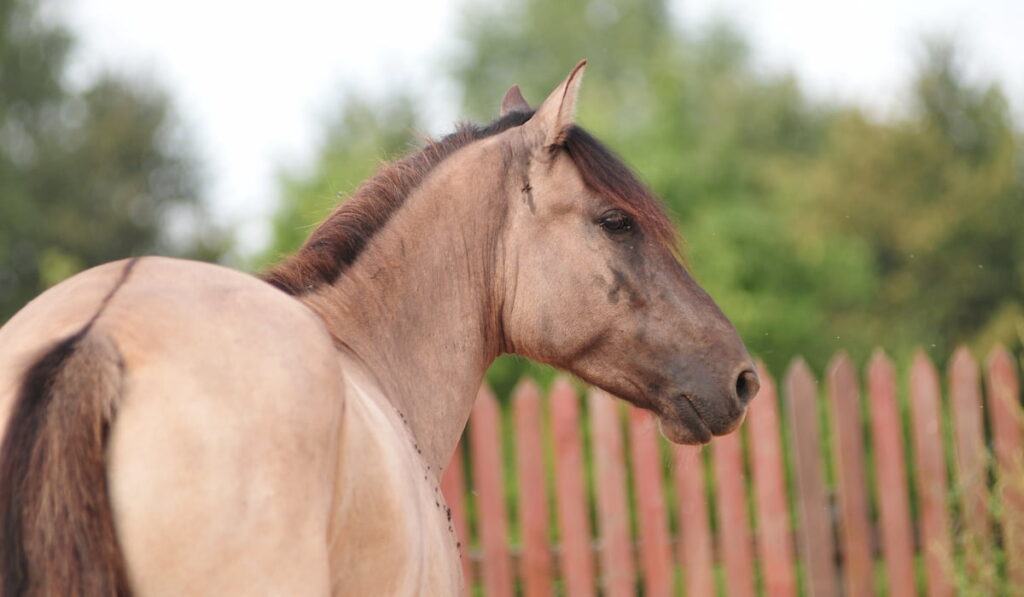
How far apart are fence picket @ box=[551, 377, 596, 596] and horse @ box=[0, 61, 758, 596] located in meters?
3.39

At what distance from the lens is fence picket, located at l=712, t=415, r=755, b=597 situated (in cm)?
643

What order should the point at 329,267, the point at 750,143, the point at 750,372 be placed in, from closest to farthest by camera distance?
1. the point at 329,267
2. the point at 750,372
3. the point at 750,143

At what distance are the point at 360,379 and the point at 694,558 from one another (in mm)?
4563

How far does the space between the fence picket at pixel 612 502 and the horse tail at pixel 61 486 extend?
4.96 m

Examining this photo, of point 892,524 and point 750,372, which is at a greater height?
point 750,372

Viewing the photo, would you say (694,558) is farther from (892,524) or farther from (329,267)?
(329,267)

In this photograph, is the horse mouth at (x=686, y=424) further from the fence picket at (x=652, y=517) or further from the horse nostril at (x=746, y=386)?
the fence picket at (x=652, y=517)

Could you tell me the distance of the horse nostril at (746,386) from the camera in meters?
3.02

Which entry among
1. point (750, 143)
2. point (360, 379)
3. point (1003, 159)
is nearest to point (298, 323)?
point (360, 379)

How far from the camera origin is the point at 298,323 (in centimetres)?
196

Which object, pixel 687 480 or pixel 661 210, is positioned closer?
pixel 661 210

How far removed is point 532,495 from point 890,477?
2.37m

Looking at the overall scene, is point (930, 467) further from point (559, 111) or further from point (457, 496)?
point (559, 111)

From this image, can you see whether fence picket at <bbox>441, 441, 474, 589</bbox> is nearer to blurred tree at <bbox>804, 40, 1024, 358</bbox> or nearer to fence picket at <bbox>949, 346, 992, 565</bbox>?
fence picket at <bbox>949, 346, 992, 565</bbox>
